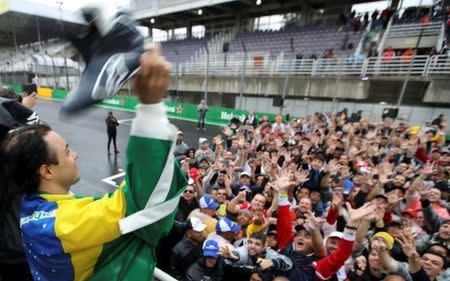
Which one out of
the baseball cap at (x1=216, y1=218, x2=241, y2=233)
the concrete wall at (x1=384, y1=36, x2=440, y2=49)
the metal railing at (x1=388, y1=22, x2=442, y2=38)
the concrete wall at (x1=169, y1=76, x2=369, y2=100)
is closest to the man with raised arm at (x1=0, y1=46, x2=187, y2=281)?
the baseball cap at (x1=216, y1=218, x2=241, y2=233)

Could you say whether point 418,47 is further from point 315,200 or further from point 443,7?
point 315,200

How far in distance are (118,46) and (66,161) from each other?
0.56 metres

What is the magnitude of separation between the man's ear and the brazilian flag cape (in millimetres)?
78

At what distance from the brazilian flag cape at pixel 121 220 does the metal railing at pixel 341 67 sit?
14214 mm

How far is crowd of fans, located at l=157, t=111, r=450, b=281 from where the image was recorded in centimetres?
227

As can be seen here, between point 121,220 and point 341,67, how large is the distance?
16.0 metres

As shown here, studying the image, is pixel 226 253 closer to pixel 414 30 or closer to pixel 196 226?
pixel 196 226

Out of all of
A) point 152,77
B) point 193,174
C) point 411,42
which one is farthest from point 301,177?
point 411,42

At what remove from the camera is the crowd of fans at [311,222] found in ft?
7.45

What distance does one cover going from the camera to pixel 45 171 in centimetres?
96

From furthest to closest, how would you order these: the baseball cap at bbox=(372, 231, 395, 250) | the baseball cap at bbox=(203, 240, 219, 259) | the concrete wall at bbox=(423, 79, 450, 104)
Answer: the concrete wall at bbox=(423, 79, 450, 104) → the baseball cap at bbox=(372, 231, 395, 250) → the baseball cap at bbox=(203, 240, 219, 259)

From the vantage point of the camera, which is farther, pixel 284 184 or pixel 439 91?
pixel 439 91

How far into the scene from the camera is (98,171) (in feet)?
23.3

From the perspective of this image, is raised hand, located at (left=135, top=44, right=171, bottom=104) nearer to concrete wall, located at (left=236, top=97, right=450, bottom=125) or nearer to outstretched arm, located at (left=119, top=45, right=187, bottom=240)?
outstretched arm, located at (left=119, top=45, right=187, bottom=240)
